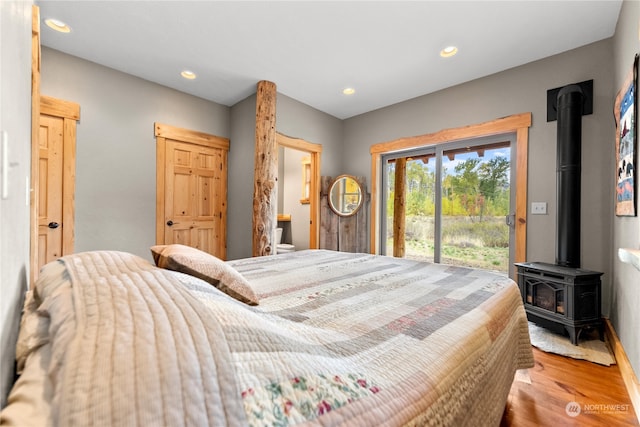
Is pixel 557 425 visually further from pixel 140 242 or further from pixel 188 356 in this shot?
pixel 140 242

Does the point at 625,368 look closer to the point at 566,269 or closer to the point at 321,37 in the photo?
the point at 566,269

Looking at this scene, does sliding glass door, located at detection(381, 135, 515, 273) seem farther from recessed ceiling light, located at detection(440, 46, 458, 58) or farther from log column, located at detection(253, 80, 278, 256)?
log column, located at detection(253, 80, 278, 256)

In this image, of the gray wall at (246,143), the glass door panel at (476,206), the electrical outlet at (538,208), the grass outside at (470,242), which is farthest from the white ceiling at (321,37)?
the grass outside at (470,242)

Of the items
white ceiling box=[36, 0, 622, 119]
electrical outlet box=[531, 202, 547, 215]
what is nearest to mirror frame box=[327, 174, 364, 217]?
white ceiling box=[36, 0, 622, 119]

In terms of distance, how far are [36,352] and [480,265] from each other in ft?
12.7

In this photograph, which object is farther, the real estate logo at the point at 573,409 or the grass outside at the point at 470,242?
the grass outside at the point at 470,242

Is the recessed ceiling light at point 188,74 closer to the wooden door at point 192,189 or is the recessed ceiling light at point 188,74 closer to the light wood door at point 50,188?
the wooden door at point 192,189

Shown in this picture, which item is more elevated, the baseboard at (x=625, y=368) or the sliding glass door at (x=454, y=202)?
the sliding glass door at (x=454, y=202)

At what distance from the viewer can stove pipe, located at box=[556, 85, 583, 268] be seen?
7.83 feet

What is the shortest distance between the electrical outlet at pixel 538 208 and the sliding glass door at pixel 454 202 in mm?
244

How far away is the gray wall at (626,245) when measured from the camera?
1610 mm

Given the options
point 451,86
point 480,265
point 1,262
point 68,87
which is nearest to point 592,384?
point 480,265

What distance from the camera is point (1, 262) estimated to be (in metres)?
0.51

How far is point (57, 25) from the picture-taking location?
2322 millimetres
